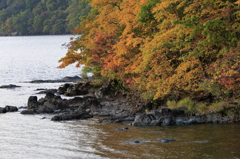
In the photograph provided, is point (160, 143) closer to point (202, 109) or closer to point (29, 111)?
point (202, 109)

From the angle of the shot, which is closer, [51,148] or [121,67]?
[51,148]

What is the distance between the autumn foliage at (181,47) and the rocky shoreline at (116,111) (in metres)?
1.55

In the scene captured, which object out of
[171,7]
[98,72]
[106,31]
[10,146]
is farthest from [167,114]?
[98,72]

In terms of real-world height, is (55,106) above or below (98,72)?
below

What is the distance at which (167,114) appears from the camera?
25.7 metres

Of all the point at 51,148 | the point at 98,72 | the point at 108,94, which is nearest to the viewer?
the point at 51,148

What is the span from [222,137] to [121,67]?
1493 centimetres

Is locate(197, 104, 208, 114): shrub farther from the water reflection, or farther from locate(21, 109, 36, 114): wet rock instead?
locate(21, 109, 36, 114): wet rock

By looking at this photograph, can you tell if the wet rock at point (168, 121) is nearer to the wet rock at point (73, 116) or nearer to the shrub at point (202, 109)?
the shrub at point (202, 109)

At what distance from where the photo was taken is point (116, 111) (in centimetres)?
2995

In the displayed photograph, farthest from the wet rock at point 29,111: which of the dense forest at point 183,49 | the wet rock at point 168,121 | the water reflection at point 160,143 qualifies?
the wet rock at point 168,121

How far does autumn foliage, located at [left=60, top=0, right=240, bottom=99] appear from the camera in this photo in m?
24.7

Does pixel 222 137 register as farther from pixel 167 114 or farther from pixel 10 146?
pixel 10 146

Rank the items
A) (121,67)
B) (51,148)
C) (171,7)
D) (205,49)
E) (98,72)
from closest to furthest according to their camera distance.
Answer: (51,148)
(205,49)
(171,7)
(121,67)
(98,72)
